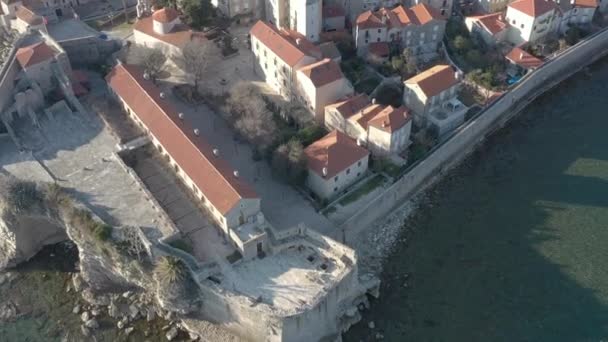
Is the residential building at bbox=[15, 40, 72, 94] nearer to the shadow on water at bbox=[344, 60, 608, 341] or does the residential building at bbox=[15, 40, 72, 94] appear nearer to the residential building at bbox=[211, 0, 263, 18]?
the residential building at bbox=[211, 0, 263, 18]

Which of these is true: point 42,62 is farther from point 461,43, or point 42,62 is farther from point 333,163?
point 461,43

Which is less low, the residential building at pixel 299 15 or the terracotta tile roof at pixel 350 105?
the residential building at pixel 299 15

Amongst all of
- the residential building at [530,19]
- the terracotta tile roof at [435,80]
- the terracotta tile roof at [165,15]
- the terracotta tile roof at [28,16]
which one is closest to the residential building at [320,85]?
the terracotta tile roof at [435,80]

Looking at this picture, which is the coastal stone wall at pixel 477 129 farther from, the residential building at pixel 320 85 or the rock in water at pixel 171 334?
the rock in water at pixel 171 334

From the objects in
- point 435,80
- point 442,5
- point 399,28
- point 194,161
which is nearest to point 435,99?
point 435,80

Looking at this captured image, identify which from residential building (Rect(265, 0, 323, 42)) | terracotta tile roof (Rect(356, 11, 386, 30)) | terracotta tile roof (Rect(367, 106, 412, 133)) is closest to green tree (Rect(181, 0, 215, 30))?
residential building (Rect(265, 0, 323, 42))

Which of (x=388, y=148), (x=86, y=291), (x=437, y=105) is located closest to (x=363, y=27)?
(x=437, y=105)

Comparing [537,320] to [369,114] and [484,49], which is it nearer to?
[369,114]
